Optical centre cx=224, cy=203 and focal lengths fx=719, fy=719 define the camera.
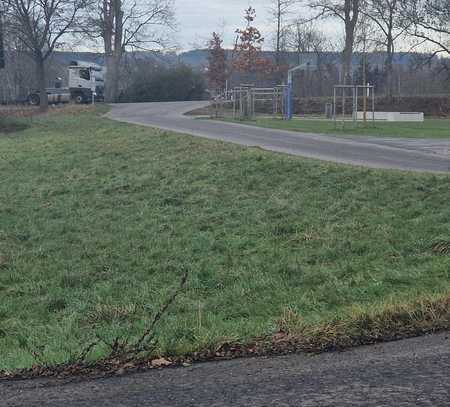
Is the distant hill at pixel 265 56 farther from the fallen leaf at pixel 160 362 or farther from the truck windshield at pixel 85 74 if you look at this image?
the fallen leaf at pixel 160 362

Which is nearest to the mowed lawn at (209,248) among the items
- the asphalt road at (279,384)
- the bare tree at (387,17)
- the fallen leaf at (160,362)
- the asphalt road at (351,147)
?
the fallen leaf at (160,362)

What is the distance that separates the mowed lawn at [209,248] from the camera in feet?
24.1

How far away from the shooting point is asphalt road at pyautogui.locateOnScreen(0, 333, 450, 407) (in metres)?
3.79

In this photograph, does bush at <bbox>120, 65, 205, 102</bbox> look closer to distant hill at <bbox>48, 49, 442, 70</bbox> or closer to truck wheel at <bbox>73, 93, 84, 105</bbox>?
distant hill at <bbox>48, 49, 442, 70</bbox>

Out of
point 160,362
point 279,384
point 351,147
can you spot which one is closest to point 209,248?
point 160,362

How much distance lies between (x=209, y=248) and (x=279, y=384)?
22.7 feet

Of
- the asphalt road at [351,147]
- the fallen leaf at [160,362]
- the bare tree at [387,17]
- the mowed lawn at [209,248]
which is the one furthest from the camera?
the bare tree at [387,17]

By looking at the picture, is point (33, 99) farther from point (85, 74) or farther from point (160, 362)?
point (160, 362)

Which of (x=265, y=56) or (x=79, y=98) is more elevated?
(x=265, y=56)

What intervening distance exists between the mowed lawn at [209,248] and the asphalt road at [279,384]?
0.59 metres

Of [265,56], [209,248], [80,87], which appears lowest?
[209,248]

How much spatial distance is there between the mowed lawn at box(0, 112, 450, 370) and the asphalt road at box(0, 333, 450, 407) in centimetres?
59

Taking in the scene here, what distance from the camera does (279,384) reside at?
402cm

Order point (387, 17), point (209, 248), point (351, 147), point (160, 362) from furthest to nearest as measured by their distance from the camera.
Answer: point (387, 17), point (351, 147), point (209, 248), point (160, 362)
